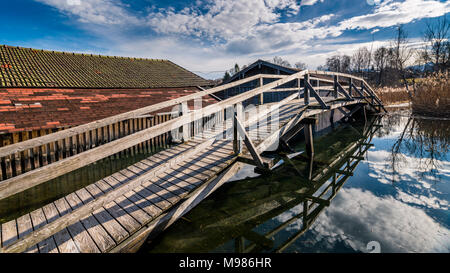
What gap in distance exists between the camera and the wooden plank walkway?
9.58 ft

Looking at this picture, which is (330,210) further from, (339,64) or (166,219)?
(339,64)

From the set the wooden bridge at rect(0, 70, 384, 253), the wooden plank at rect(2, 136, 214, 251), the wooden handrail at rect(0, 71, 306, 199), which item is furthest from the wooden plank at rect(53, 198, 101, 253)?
the wooden handrail at rect(0, 71, 306, 199)

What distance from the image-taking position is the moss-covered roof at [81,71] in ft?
34.0

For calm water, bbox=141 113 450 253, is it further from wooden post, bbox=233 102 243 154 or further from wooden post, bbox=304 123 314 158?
wooden post, bbox=233 102 243 154

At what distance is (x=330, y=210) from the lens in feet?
14.9

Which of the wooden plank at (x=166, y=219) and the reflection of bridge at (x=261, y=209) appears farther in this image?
the reflection of bridge at (x=261, y=209)

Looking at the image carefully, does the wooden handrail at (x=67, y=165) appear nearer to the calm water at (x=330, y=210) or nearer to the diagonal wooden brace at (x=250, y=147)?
the diagonal wooden brace at (x=250, y=147)

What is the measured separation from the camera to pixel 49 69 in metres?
11.9

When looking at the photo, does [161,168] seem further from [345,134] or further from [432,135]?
[432,135]

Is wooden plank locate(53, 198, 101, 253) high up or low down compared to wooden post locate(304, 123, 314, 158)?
down

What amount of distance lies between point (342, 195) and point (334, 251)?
2.13m

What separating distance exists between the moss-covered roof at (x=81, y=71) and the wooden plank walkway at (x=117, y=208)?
8522mm

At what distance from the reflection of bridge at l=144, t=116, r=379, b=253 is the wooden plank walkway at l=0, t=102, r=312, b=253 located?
2.13 ft

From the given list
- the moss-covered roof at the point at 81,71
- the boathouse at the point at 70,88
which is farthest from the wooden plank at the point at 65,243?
the moss-covered roof at the point at 81,71
